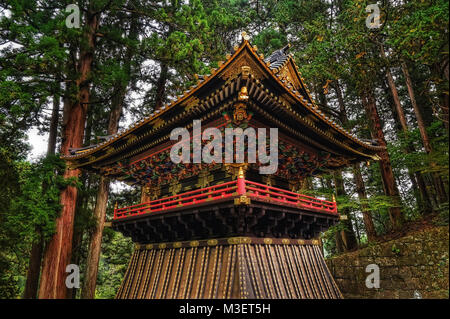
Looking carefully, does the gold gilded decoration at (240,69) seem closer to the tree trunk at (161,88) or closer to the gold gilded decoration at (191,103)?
the gold gilded decoration at (191,103)

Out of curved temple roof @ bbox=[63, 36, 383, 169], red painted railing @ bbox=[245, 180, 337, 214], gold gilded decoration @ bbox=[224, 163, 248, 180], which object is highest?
curved temple roof @ bbox=[63, 36, 383, 169]

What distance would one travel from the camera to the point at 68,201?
9.95 metres

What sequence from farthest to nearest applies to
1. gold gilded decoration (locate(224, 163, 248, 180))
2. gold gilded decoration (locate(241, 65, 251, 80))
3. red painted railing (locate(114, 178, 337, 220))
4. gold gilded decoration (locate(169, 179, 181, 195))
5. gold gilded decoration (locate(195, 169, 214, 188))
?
gold gilded decoration (locate(169, 179, 181, 195)), gold gilded decoration (locate(195, 169, 214, 188)), gold gilded decoration (locate(224, 163, 248, 180)), red painted railing (locate(114, 178, 337, 220)), gold gilded decoration (locate(241, 65, 251, 80))

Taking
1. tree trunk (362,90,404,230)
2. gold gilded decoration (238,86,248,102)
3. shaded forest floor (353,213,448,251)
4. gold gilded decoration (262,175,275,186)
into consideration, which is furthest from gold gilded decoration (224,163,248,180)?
shaded forest floor (353,213,448,251)

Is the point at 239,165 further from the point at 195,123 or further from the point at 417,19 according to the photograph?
the point at 417,19

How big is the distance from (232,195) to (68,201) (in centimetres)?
716

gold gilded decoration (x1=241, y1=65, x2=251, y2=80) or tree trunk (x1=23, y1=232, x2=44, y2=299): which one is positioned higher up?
gold gilded decoration (x1=241, y1=65, x2=251, y2=80)

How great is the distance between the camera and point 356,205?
11.6 metres

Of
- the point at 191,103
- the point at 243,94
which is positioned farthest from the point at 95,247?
the point at 243,94

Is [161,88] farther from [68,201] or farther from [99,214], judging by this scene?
[68,201]

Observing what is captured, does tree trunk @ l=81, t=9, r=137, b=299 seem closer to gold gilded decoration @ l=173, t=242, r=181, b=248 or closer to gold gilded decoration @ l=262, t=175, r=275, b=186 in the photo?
gold gilded decoration @ l=173, t=242, r=181, b=248

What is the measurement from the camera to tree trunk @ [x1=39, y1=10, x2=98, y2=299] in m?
9.07

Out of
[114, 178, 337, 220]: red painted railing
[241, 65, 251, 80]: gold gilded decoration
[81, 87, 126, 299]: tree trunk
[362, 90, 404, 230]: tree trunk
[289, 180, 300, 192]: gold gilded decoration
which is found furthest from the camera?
[362, 90, 404, 230]: tree trunk

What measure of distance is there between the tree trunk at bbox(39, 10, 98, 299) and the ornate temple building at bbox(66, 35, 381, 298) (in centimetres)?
128
